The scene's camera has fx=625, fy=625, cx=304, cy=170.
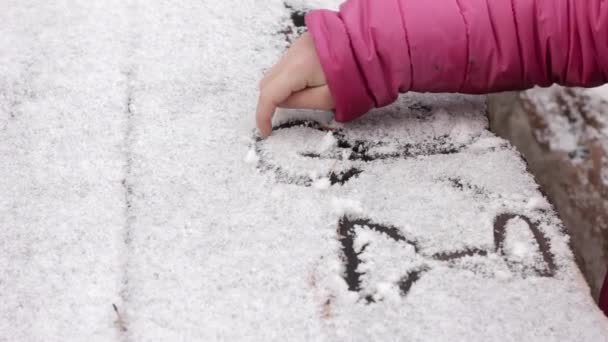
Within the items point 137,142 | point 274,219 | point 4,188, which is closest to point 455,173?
point 274,219

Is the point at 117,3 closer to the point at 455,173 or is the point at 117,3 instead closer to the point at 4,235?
the point at 4,235

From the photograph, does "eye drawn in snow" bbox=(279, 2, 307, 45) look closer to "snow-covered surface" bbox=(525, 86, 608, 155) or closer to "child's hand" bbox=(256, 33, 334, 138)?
"child's hand" bbox=(256, 33, 334, 138)

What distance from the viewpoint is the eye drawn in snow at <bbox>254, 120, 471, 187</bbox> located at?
582 mm

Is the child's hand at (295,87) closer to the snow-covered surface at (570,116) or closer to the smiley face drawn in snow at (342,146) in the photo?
the smiley face drawn in snow at (342,146)

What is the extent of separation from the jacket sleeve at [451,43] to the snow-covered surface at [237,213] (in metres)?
0.06

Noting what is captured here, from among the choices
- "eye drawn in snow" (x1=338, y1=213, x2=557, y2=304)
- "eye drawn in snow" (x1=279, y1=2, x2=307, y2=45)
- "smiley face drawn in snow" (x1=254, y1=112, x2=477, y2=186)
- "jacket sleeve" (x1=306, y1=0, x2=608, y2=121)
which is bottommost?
"eye drawn in snow" (x1=338, y1=213, x2=557, y2=304)

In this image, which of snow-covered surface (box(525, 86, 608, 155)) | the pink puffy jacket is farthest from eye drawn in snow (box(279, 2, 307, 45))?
snow-covered surface (box(525, 86, 608, 155))

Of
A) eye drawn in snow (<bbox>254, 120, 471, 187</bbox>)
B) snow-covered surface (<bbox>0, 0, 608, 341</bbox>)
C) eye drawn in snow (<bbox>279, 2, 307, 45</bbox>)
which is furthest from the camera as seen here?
eye drawn in snow (<bbox>279, 2, 307, 45</bbox>)

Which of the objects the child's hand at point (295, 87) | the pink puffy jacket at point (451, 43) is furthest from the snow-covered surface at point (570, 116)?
the child's hand at point (295, 87)

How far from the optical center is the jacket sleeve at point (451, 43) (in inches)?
22.9

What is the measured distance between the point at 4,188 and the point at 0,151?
1.9 inches

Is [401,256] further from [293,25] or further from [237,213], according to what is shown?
[293,25]

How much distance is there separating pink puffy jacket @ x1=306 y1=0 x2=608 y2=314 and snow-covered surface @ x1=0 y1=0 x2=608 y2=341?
0.06 meters

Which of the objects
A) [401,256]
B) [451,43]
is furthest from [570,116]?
[401,256]
